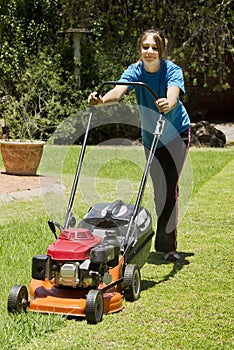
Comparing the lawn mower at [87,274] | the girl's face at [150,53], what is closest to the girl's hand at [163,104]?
the girl's face at [150,53]

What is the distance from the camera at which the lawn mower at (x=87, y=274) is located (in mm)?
3271

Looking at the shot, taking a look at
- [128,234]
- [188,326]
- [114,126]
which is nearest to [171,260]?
[128,234]

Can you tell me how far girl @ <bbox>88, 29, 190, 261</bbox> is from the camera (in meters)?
4.12

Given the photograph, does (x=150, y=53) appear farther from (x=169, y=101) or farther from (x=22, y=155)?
(x=22, y=155)

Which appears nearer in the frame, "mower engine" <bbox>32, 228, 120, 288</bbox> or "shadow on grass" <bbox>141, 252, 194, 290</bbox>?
"mower engine" <bbox>32, 228, 120, 288</bbox>

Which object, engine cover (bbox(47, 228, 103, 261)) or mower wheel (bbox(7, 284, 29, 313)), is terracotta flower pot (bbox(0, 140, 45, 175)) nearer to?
engine cover (bbox(47, 228, 103, 261))

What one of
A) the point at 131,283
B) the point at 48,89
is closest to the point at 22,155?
the point at 131,283

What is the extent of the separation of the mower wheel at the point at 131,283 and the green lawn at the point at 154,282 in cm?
5

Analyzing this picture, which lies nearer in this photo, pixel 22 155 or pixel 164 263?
pixel 164 263

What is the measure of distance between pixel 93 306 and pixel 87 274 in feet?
0.58

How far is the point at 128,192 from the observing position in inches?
307

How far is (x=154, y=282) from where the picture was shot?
4.12m

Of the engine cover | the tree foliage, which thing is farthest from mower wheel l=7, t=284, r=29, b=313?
Answer: the tree foliage

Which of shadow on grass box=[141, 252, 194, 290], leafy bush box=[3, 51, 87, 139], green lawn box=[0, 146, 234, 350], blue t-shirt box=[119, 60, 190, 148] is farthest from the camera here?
leafy bush box=[3, 51, 87, 139]
